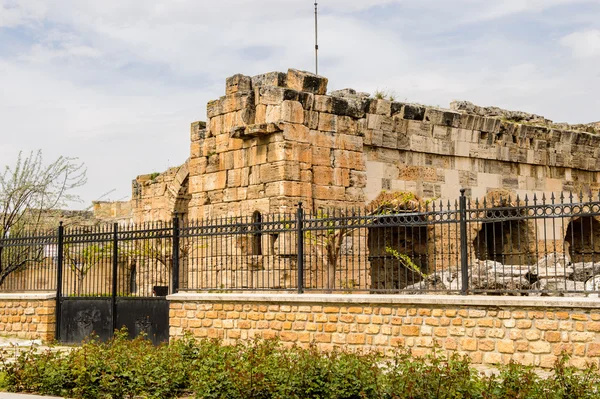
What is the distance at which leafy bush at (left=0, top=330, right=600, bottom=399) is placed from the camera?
7.26 meters

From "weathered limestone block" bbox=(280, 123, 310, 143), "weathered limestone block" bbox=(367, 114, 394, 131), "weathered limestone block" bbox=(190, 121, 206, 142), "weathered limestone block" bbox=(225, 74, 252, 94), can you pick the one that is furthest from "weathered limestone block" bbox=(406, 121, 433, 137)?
"weathered limestone block" bbox=(190, 121, 206, 142)

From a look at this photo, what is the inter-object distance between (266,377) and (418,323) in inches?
127

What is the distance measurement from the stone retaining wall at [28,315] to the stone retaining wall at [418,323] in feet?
10.8

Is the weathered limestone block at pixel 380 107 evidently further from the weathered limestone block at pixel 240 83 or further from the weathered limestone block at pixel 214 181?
the weathered limestone block at pixel 214 181

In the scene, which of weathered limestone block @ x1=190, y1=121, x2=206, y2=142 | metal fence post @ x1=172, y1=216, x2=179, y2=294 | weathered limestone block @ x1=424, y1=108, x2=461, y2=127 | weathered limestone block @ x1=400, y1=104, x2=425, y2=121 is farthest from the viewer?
weathered limestone block @ x1=424, y1=108, x2=461, y2=127

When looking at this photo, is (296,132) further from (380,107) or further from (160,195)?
(160,195)

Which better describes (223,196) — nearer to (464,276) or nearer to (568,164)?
(464,276)

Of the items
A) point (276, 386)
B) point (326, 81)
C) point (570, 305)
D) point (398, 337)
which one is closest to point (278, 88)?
point (326, 81)

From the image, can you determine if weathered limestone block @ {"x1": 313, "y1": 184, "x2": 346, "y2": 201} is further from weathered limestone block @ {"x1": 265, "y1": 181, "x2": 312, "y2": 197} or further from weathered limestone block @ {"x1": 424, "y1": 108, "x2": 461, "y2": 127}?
weathered limestone block @ {"x1": 424, "y1": 108, "x2": 461, "y2": 127}

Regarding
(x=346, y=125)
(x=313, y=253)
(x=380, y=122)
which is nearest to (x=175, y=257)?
(x=313, y=253)

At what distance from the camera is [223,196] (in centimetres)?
1698

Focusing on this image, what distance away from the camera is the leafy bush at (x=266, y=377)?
726 centimetres

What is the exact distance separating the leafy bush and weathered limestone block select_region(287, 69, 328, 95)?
7.34m

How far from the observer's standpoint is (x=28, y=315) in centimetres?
1528
